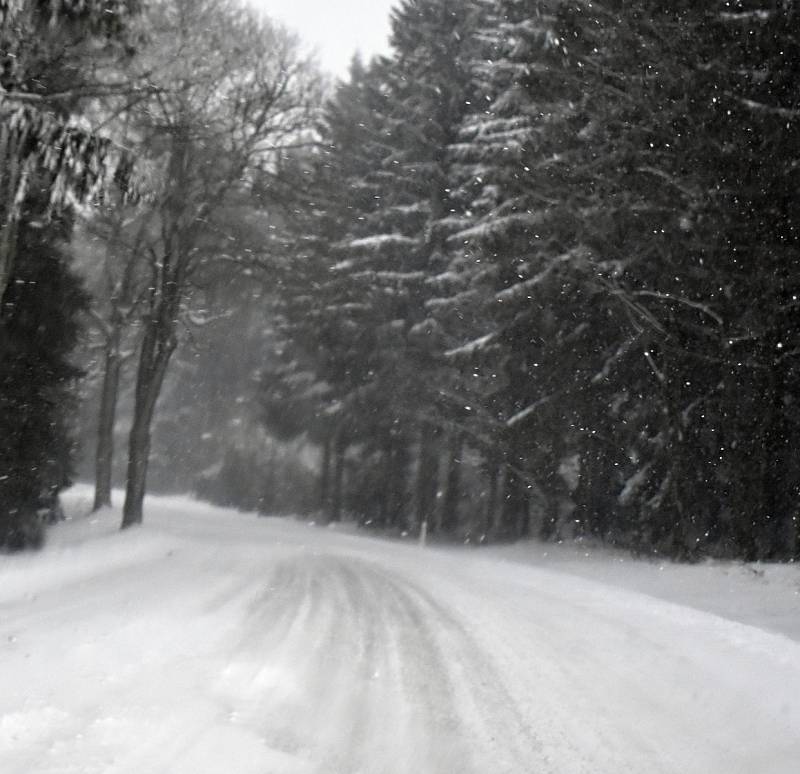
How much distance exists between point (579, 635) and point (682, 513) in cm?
1019

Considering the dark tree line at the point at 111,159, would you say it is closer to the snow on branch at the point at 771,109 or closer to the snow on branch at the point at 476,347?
the snow on branch at the point at 476,347

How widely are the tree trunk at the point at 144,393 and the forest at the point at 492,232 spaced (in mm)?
79

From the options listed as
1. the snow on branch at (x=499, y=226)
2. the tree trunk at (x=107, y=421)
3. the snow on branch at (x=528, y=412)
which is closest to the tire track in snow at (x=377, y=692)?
the snow on branch at (x=528, y=412)

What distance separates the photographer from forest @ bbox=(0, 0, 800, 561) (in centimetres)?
1567

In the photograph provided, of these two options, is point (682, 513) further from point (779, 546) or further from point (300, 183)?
point (300, 183)

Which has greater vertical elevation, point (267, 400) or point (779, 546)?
point (267, 400)

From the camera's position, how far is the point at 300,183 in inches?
870

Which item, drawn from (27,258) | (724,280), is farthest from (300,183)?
(724,280)

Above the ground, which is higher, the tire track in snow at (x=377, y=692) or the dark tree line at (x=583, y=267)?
the dark tree line at (x=583, y=267)

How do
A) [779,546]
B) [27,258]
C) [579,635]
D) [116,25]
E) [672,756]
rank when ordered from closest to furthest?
[672,756]
[579,635]
[116,25]
[27,258]
[779,546]

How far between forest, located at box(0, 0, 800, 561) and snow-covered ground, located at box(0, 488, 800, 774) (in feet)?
15.9

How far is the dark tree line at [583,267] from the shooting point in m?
16.9

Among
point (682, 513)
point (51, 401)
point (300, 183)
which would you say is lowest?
point (682, 513)

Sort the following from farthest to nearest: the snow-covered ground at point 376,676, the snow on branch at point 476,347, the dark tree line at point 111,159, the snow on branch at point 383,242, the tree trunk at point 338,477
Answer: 1. the tree trunk at point 338,477
2. the snow on branch at point 383,242
3. the snow on branch at point 476,347
4. the dark tree line at point 111,159
5. the snow-covered ground at point 376,676
